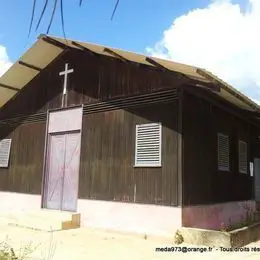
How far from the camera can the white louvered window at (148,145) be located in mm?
10805

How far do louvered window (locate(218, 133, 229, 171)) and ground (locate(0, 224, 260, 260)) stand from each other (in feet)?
8.79

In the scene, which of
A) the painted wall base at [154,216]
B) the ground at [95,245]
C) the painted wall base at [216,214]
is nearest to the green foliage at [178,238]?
the ground at [95,245]

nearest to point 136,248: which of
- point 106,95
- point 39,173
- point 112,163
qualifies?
point 112,163

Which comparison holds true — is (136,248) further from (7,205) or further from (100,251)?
(7,205)

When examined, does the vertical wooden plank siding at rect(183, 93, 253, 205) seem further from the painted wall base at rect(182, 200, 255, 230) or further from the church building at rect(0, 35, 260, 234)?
the painted wall base at rect(182, 200, 255, 230)

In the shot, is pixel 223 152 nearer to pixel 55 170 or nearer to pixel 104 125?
pixel 104 125

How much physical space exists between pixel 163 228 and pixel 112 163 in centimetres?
274

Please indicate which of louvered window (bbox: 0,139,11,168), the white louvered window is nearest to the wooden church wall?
the white louvered window

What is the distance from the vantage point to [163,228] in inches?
400

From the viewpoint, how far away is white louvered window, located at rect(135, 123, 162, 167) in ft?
35.4

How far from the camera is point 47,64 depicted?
15.2 metres

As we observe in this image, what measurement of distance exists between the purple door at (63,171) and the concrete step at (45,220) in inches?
19.3

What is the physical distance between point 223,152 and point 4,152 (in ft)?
Result: 29.1

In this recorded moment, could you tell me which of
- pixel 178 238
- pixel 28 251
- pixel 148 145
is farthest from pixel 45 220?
pixel 178 238
